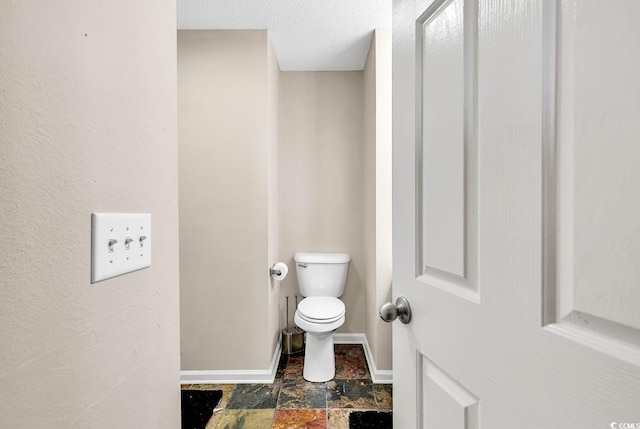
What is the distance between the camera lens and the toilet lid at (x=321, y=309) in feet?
6.64

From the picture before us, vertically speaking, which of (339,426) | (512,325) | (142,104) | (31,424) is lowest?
(339,426)

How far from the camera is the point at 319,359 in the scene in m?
2.10

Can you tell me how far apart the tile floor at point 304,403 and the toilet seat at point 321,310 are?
43 cm

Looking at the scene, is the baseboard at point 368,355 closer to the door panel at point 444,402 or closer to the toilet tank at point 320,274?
the toilet tank at point 320,274

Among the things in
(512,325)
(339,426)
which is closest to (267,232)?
(339,426)

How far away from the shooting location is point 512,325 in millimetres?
449

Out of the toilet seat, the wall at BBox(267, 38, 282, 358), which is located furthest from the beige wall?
the wall at BBox(267, 38, 282, 358)

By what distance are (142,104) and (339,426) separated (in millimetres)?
1725

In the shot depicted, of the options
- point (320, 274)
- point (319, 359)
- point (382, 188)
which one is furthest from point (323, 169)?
point (319, 359)

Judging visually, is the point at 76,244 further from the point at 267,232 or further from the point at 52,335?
the point at 267,232

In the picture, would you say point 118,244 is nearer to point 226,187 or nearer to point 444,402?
point 444,402

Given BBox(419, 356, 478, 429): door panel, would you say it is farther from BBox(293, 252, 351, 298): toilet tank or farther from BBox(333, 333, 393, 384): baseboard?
BBox(293, 252, 351, 298): toilet tank

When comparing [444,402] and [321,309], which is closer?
[444,402]

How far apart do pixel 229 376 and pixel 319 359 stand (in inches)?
24.1
